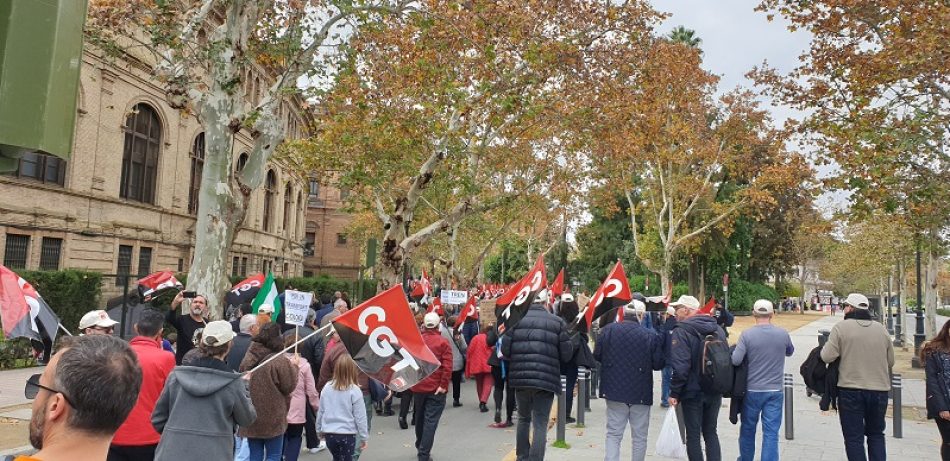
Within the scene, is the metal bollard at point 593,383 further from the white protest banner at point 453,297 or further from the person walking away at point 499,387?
the white protest banner at point 453,297

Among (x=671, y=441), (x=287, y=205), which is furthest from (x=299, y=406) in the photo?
(x=287, y=205)

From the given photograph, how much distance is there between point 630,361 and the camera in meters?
→ 7.29

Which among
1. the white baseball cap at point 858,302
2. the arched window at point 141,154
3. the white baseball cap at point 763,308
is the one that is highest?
the arched window at point 141,154

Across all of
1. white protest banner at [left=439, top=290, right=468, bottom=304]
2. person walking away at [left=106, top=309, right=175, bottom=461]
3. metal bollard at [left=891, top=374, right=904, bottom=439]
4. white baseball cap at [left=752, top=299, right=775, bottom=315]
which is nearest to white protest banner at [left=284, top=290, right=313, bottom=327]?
person walking away at [left=106, top=309, right=175, bottom=461]

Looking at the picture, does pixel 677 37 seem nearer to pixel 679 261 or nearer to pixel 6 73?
pixel 679 261

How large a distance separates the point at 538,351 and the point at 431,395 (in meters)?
1.48

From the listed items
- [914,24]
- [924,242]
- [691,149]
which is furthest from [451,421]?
[691,149]

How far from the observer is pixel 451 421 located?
35.0 ft

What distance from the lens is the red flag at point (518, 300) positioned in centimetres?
793

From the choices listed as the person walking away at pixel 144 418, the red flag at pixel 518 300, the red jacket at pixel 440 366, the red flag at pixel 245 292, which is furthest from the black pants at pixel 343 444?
the red flag at pixel 245 292

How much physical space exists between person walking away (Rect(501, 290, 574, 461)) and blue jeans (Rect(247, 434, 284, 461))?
2607 millimetres

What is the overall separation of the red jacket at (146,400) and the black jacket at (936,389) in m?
6.79

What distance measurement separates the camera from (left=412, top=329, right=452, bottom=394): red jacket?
8.18 m

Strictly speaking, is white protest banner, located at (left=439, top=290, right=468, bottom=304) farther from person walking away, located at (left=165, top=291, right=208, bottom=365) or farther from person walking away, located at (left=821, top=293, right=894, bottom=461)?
person walking away, located at (left=821, top=293, right=894, bottom=461)
